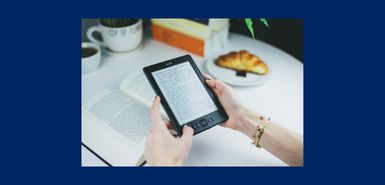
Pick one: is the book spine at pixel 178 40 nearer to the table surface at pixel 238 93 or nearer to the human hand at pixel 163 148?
the table surface at pixel 238 93

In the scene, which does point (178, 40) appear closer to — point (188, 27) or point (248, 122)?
point (188, 27)

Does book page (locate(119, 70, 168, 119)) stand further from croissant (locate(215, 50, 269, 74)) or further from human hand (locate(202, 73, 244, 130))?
croissant (locate(215, 50, 269, 74))

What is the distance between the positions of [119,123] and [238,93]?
39 centimetres

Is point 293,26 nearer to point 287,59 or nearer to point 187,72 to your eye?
point 287,59

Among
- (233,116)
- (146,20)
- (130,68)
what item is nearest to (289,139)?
(233,116)

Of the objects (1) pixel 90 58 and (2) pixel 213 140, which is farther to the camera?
(1) pixel 90 58

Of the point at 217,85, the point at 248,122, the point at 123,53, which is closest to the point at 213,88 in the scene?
the point at 217,85

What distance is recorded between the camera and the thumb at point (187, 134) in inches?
22.5

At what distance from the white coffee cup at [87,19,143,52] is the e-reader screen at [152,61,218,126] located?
0.36 metres

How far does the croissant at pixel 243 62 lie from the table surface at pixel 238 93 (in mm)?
57

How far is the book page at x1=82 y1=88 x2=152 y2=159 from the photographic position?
2.03 ft

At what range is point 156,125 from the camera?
0.57m

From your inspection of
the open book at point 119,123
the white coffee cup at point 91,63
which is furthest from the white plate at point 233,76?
the white coffee cup at point 91,63

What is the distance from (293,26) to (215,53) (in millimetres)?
340
